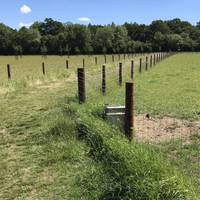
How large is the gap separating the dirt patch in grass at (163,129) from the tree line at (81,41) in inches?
4170

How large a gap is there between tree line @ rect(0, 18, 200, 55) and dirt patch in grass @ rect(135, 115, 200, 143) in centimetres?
10592

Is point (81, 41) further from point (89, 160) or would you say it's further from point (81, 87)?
point (89, 160)

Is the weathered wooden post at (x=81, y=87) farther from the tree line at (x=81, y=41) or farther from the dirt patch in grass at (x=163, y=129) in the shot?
the tree line at (x=81, y=41)

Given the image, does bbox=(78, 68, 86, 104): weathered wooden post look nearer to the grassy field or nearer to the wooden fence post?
the grassy field

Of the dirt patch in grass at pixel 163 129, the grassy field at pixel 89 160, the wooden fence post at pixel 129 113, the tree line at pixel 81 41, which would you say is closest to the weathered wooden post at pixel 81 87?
the grassy field at pixel 89 160

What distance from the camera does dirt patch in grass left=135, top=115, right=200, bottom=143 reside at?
7926mm

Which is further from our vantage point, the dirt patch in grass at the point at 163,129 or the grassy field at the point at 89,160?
the dirt patch in grass at the point at 163,129

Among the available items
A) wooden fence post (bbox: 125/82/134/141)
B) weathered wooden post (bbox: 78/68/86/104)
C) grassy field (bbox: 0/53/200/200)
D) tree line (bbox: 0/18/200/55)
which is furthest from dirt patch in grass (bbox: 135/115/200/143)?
tree line (bbox: 0/18/200/55)

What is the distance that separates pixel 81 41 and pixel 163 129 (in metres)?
116

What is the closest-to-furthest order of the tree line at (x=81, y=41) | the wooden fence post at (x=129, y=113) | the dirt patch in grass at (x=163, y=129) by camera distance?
the wooden fence post at (x=129, y=113), the dirt patch in grass at (x=163, y=129), the tree line at (x=81, y=41)

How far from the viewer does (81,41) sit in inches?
4857

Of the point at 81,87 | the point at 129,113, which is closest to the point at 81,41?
the point at 81,87

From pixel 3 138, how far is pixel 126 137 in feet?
9.80

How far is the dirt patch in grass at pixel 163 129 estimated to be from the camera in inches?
312
